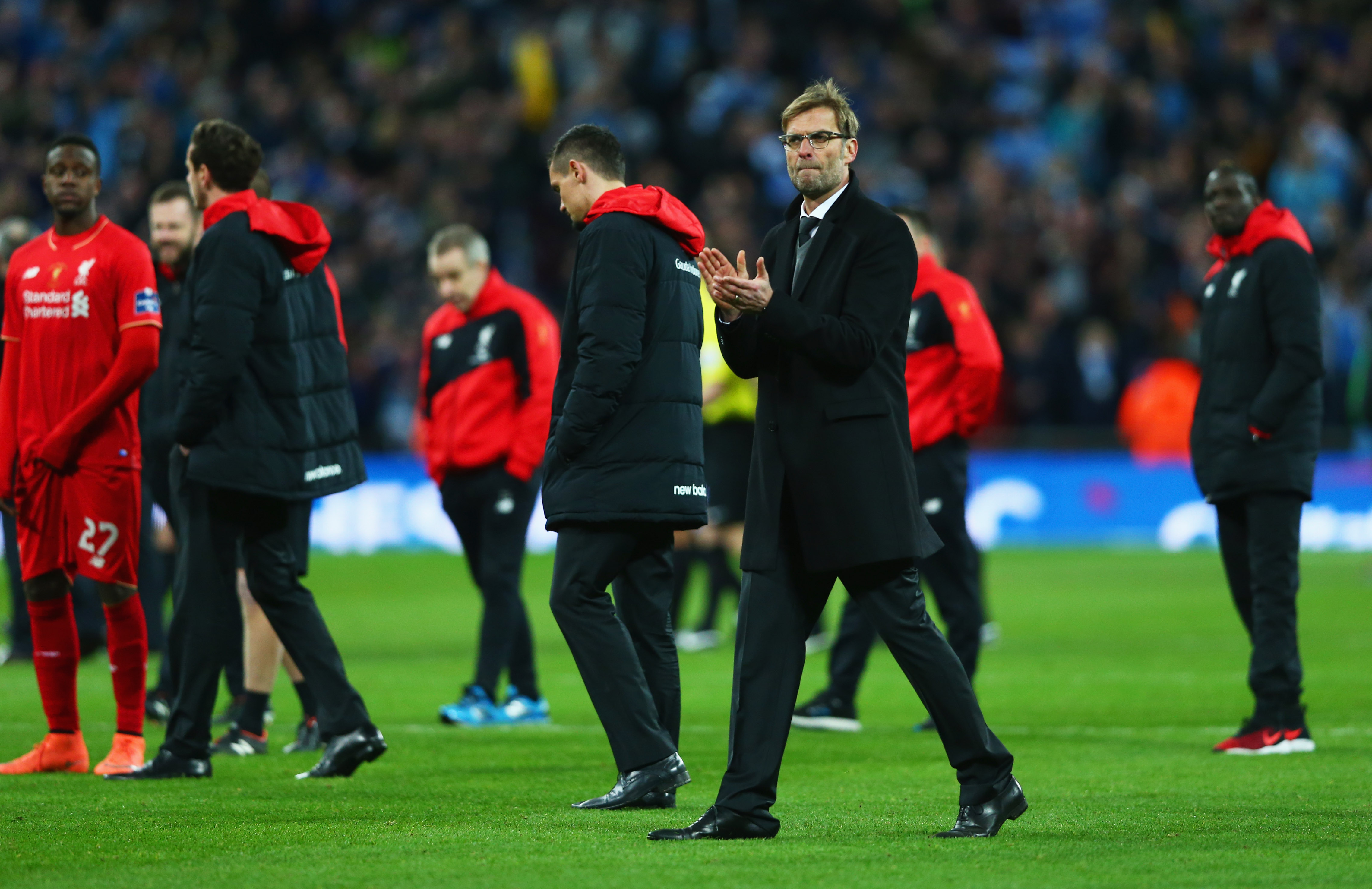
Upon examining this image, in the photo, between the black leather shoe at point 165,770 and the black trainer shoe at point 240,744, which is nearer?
the black leather shoe at point 165,770

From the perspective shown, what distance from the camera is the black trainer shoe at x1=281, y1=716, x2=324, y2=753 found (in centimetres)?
833

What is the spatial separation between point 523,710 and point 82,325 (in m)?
3.18

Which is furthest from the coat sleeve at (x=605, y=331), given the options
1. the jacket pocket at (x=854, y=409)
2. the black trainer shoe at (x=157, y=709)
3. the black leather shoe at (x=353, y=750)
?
the black trainer shoe at (x=157, y=709)

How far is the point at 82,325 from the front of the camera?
24.6 ft

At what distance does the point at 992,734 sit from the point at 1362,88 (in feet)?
70.7

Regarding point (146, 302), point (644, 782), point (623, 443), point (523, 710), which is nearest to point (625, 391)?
point (623, 443)

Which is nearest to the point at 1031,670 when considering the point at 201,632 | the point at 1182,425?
the point at 201,632

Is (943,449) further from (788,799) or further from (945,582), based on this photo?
(788,799)

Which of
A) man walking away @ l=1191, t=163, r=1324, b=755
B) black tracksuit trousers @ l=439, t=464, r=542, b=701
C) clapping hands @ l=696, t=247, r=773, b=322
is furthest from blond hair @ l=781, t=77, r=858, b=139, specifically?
black tracksuit trousers @ l=439, t=464, r=542, b=701

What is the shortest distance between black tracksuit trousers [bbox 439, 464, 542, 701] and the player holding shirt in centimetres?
225

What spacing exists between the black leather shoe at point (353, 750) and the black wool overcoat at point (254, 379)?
2.99ft

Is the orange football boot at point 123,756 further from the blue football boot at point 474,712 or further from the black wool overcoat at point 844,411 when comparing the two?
the black wool overcoat at point 844,411

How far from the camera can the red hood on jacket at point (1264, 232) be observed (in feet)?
27.3

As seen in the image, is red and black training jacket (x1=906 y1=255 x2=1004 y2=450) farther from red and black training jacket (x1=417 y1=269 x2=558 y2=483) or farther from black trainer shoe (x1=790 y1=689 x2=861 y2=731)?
red and black training jacket (x1=417 y1=269 x2=558 y2=483)
